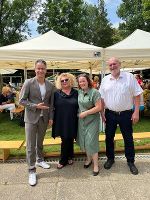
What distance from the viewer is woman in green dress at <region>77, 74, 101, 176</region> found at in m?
5.63

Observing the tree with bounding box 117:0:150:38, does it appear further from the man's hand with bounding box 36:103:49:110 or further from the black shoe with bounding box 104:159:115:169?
the man's hand with bounding box 36:103:49:110

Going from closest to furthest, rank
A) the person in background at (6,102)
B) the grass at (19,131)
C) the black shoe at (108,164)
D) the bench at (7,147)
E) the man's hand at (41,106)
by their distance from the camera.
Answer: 1. the man's hand at (41,106)
2. the black shoe at (108,164)
3. the bench at (7,147)
4. the grass at (19,131)
5. the person in background at (6,102)

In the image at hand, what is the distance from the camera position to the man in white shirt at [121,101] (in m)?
5.63

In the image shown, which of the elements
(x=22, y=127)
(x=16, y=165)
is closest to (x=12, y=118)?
(x=22, y=127)

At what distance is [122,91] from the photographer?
5.60 meters

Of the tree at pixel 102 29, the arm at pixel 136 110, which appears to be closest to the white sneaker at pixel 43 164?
the arm at pixel 136 110

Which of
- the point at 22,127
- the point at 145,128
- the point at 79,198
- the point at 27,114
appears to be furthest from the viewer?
the point at 22,127

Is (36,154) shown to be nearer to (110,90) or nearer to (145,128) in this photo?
(110,90)

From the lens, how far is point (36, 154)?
20.0 feet

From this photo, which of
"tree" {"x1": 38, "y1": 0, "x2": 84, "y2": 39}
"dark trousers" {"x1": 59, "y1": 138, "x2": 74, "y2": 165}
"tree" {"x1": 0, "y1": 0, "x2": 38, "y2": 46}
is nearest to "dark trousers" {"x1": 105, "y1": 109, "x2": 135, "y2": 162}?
"dark trousers" {"x1": 59, "y1": 138, "x2": 74, "y2": 165}

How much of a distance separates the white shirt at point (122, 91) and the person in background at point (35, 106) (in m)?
0.97

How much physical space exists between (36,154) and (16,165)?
517 millimetres

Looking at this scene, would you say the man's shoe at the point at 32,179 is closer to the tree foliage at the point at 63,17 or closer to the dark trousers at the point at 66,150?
the dark trousers at the point at 66,150

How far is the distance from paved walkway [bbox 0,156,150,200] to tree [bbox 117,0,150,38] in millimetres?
35732
